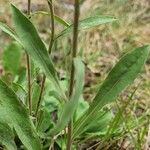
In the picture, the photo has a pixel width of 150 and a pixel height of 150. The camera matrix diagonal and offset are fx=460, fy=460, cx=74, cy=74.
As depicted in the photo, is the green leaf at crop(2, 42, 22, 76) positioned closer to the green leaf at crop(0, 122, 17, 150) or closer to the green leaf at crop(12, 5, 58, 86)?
the green leaf at crop(0, 122, 17, 150)

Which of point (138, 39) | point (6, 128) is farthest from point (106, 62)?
point (6, 128)

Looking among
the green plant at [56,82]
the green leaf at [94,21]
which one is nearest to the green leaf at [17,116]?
the green plant at [56,82]

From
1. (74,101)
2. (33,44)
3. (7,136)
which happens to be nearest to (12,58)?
(7,136)

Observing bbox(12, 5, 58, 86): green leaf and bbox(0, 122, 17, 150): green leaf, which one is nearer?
bbox(12, 5, 58, 86): green leaf

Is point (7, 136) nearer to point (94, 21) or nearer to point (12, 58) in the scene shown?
point (94, 21)

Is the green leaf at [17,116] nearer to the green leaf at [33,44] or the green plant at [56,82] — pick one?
the green plant at [56,82]

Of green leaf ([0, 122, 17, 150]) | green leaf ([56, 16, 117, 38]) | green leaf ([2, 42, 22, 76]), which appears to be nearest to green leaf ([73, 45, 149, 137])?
green leaf ([56, 16, 117, 38])
